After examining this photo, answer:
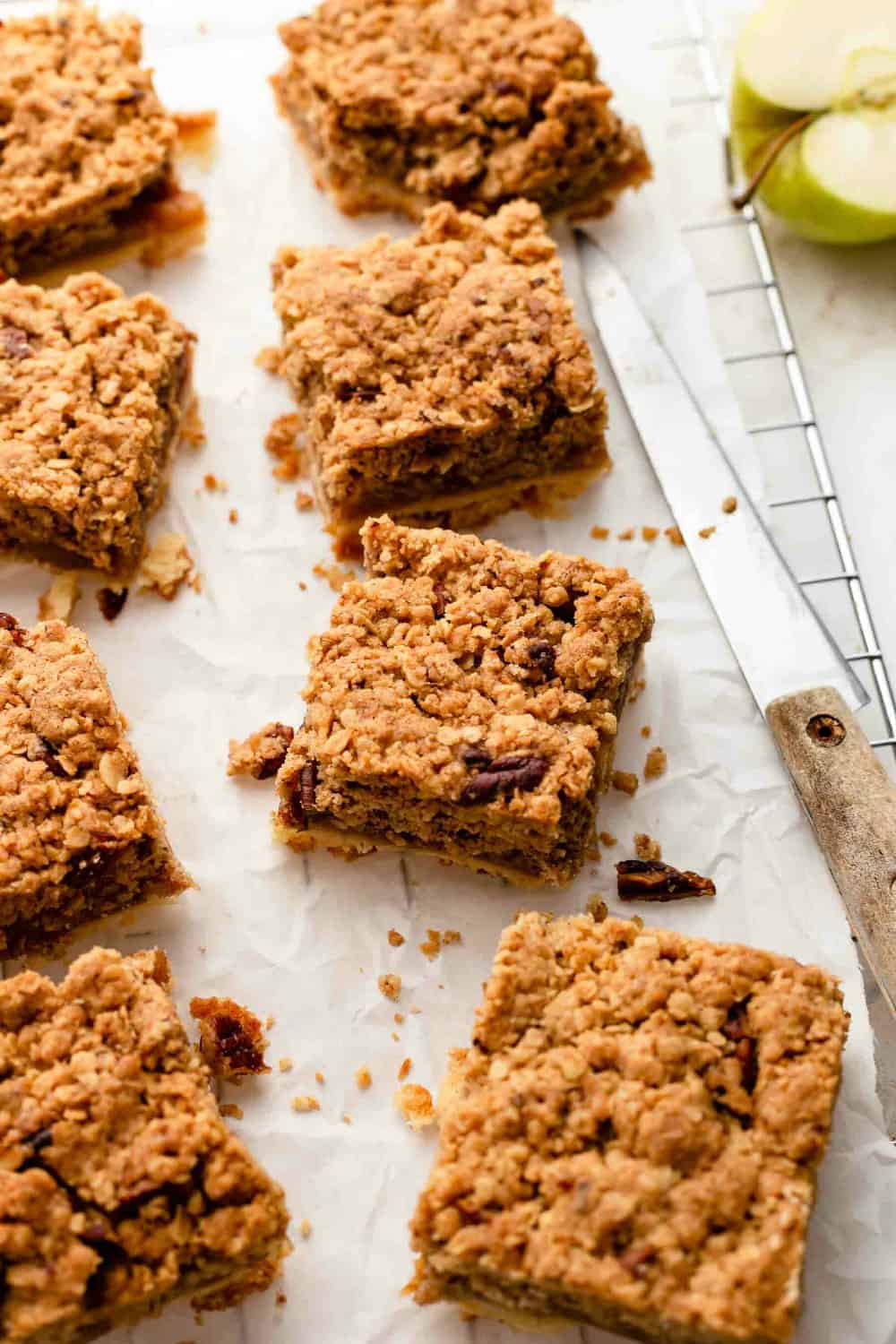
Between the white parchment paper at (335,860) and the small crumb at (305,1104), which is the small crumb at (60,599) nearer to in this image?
the white parchment paper at (335,860)

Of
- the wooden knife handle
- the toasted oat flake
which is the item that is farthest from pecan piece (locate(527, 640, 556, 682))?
the wooden knife handle

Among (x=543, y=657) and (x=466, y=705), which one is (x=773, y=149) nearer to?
(x=543, y=657)

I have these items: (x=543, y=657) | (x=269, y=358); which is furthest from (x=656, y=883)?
(x=269, y=358)

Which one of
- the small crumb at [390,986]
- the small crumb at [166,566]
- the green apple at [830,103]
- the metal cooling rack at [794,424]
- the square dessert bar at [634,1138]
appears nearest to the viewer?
the square dessert bar at [634,1138]

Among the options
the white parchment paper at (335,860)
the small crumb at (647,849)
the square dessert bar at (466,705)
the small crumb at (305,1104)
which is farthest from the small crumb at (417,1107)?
the small crumb at (647,849)

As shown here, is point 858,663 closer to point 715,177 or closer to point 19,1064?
point 715,177
